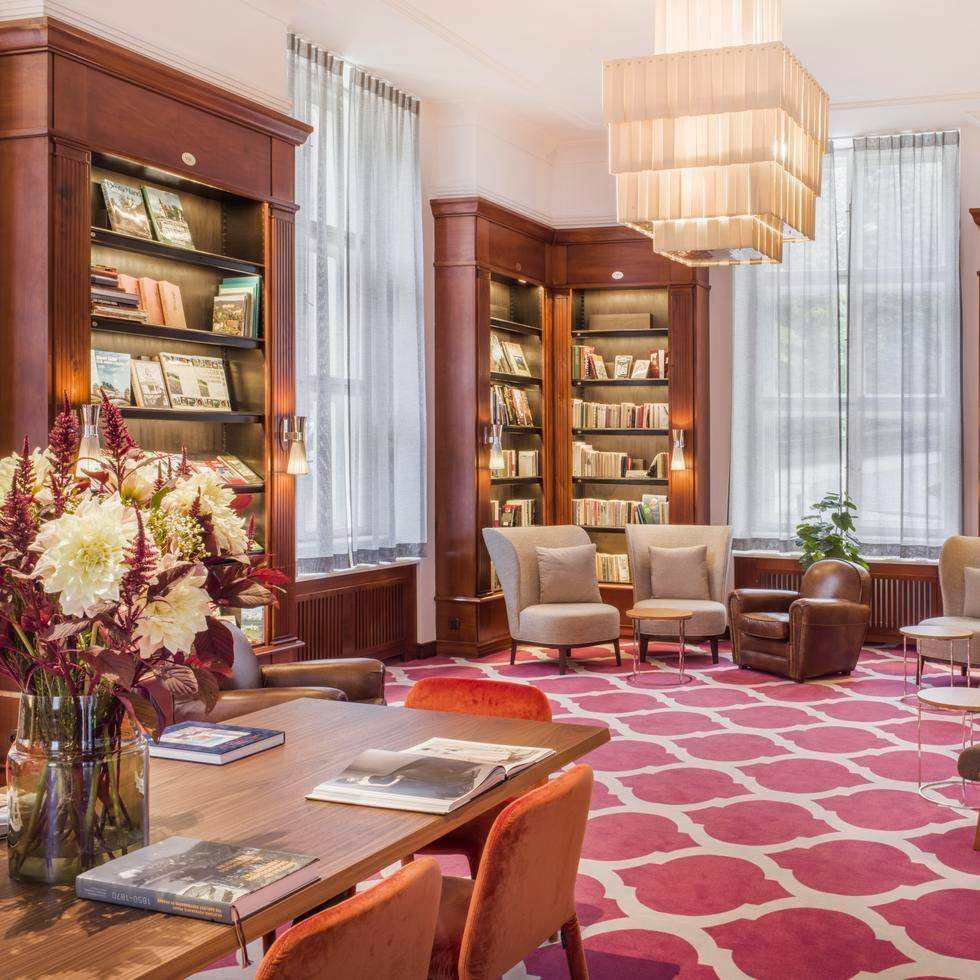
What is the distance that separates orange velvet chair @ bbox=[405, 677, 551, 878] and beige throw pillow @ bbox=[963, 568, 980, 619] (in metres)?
5.30

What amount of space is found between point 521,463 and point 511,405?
1.60 feet

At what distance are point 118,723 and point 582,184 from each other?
8.37 metres

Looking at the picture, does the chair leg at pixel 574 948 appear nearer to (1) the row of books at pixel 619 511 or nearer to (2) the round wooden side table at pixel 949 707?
(2) the round wooden side table at pixel 949 707

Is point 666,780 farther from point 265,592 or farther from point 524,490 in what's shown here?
point 524,490

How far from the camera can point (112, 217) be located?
5184 millimetres

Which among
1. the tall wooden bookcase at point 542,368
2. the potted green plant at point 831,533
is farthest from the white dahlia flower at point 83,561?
the potted green plant at point 831,533

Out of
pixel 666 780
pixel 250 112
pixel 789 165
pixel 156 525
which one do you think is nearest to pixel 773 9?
pixel 789 165

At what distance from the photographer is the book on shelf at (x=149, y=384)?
5352mm

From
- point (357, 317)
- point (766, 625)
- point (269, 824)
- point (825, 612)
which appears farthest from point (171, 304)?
point (825, 612)

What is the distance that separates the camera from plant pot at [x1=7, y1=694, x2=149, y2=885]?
6.39ft

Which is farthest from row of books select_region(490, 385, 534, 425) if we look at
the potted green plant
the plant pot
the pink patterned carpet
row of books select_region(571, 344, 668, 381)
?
the plant pot

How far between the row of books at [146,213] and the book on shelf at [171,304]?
193 mm

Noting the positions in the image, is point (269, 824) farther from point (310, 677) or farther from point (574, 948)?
point (310, 677)

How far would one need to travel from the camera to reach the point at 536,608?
830 cm
